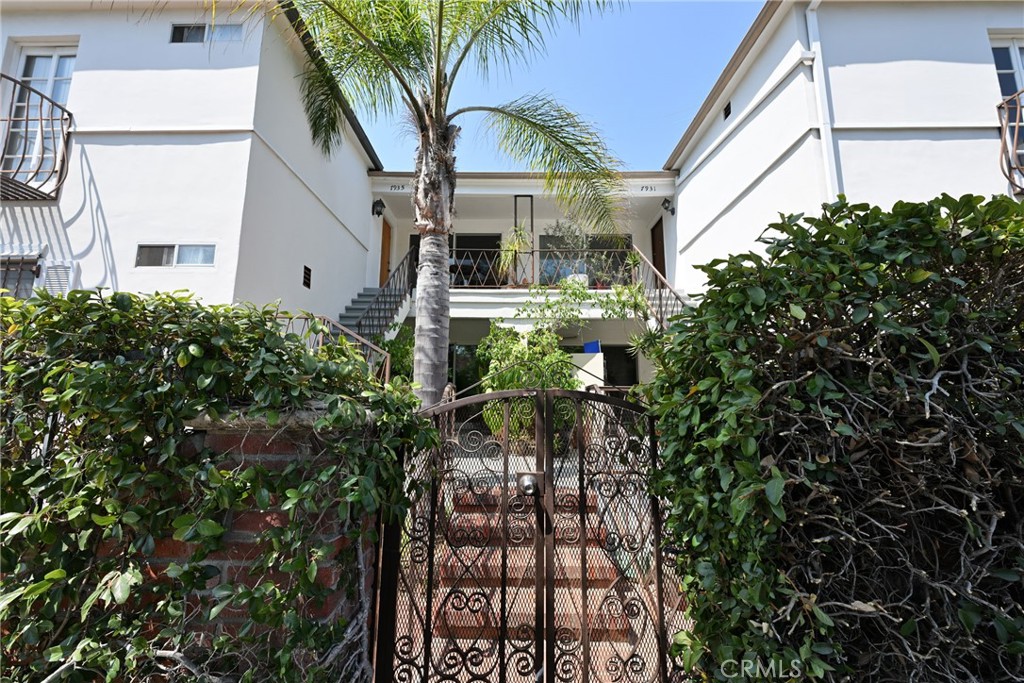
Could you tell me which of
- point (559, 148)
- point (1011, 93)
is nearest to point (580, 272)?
point (559, 148)

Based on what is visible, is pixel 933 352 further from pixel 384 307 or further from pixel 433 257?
pixel 384 307

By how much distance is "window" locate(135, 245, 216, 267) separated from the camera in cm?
551

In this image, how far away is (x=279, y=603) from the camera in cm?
158

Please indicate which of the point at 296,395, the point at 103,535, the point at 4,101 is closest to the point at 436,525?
the point at 296,395

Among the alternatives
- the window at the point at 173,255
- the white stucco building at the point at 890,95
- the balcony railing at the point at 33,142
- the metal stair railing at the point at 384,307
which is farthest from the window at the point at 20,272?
the white stucco building at the point at 890,95

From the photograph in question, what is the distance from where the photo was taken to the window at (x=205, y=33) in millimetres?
5887

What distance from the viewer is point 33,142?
5.87m

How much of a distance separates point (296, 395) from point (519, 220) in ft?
33.6

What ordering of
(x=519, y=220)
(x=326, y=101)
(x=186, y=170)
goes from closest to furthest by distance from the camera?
1. (x=186, y=170)
2. (x=326, y=101)
3. (x=519, y=220)

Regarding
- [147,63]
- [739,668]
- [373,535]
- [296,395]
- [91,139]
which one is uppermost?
[147,63]

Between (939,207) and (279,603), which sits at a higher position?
(939,207)

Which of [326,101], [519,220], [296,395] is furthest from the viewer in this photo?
[519,220]

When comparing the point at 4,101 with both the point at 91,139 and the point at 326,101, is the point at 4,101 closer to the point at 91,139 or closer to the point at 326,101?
the point at 91,139

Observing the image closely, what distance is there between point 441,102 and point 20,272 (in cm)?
576
